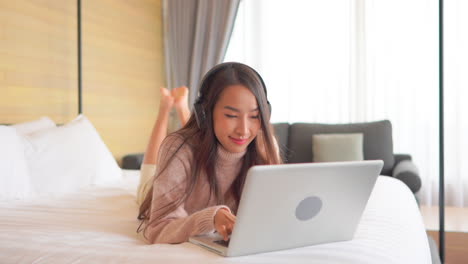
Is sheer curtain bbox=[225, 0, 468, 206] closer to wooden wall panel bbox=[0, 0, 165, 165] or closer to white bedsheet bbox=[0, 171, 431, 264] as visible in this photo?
wooden wall panel bbox=[0, 0, 165, 165]

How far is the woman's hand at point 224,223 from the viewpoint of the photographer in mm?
1151

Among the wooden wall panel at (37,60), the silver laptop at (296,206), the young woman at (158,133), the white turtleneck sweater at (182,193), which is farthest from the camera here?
the wooden wall panel at (37,60)

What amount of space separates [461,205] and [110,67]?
9.37ft

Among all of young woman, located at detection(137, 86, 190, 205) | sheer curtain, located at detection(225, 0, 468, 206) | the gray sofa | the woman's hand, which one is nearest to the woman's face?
the woman's hand

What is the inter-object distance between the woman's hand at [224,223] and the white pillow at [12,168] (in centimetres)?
127

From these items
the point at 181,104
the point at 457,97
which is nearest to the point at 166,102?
the point at 181,104

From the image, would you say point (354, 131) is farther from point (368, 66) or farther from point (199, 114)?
point (199, 114)

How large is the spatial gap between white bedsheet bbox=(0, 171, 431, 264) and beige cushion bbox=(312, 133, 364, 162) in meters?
1.33

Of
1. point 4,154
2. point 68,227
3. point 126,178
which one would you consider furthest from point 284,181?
point 126,178

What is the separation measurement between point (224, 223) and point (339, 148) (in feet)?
7.77

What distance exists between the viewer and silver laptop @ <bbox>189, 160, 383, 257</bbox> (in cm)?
102

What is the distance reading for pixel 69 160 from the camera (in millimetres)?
2479

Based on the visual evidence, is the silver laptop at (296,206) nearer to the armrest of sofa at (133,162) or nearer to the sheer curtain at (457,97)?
the armrest of sofa at (133,162)

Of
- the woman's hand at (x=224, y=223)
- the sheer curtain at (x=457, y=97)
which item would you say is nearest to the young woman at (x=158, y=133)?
the woman's hand at (x=224, y=223)
